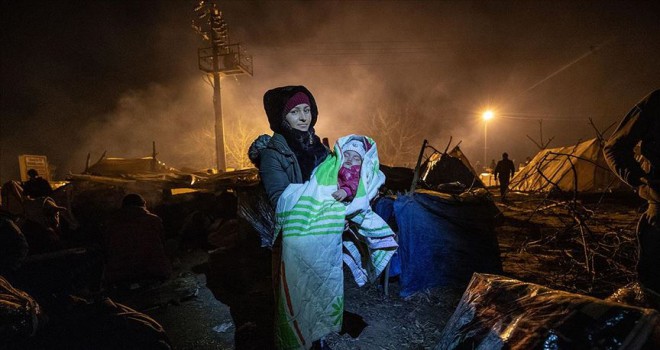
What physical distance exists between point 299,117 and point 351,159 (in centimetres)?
52

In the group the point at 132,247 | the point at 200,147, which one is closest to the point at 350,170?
the point at 132,247

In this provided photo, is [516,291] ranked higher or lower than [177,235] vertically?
higher

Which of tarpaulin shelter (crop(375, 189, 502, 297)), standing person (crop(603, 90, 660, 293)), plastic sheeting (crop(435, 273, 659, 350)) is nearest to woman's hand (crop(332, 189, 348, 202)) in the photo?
plastic sheeting (crop(435, 273, 659, 350))

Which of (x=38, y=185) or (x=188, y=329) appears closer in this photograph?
(x=188, y=329)

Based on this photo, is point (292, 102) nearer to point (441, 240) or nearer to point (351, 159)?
point (351, 159)

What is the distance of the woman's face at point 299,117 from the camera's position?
214 cm

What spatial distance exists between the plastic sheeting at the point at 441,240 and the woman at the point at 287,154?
4.98 feet

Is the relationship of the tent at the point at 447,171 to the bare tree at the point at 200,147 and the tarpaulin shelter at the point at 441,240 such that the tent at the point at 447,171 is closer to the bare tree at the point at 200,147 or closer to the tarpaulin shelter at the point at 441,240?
the tarpaulin shelter at the point at 441,240

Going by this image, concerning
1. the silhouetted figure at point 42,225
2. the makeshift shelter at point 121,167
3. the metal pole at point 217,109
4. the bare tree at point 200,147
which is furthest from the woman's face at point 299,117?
the bare tree at point 200,147

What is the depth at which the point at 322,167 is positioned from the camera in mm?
1869

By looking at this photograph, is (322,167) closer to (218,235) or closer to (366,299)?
(366,299)

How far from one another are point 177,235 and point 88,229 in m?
2.46

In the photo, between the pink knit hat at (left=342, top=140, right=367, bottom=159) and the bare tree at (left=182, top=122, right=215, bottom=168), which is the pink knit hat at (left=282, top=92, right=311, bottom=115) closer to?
the pink knit hat at (left=342, top=140, right=367, bottom=159)

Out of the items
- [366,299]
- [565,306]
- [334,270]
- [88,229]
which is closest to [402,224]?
[366,299]
